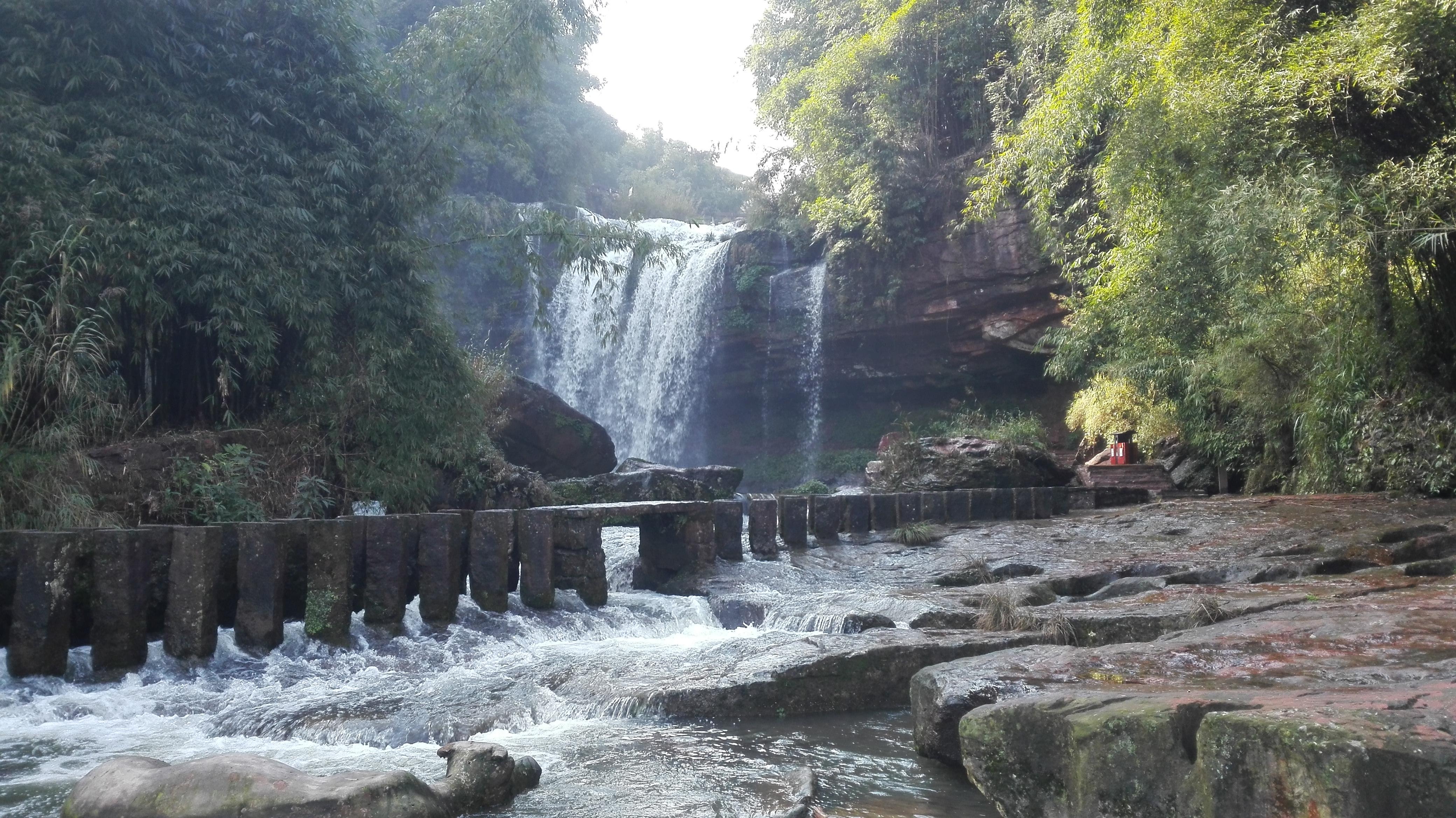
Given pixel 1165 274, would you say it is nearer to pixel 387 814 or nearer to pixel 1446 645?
pixel 1446 645

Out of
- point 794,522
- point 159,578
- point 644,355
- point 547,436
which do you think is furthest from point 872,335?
point 159,578

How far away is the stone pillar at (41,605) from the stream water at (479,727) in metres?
0.13

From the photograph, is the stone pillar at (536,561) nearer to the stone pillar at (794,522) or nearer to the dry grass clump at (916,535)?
the stone pillar at (794,522)

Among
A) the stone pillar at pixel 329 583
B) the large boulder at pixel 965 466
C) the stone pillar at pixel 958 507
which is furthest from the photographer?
the large boulder at pixel 965 466

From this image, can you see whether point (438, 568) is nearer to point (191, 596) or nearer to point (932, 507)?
point (191, 596)

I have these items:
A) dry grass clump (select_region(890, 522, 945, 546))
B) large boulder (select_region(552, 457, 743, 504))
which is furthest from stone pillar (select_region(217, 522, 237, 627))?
dry grass clump (select_region(890, 522, 945, 546))

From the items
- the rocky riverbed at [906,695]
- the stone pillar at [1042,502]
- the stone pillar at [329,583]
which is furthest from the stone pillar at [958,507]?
the stone pillar at [329,583]

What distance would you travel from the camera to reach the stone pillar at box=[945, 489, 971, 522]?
1152 centimetres

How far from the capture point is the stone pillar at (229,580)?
611 cm

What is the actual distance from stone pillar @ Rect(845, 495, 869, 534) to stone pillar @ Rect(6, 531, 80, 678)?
770 centimetres

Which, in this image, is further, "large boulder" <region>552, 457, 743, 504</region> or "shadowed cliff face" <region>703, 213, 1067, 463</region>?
"shadowed cliff face" <region>703, 213, 1067, 463</region>

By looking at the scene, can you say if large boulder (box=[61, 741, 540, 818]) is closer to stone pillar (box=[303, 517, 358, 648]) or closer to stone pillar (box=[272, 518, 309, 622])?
stone pillar (box=[303, 517, 358, 648])

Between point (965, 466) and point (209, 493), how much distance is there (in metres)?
9.58

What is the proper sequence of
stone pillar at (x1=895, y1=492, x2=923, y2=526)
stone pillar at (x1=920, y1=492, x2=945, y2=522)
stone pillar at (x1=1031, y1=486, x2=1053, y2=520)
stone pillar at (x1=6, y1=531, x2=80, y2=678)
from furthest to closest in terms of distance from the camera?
stone pillar at (x1=1031, y1=486, x2=1053, y2=520), stone pillar at (x1=920, y1=492, x2=945, y2=522), stone pillar at (x1=895, y1=492, x2=923, y2=526), stone pillar at (x1=6, y1=531, x2=80, y2=678)
